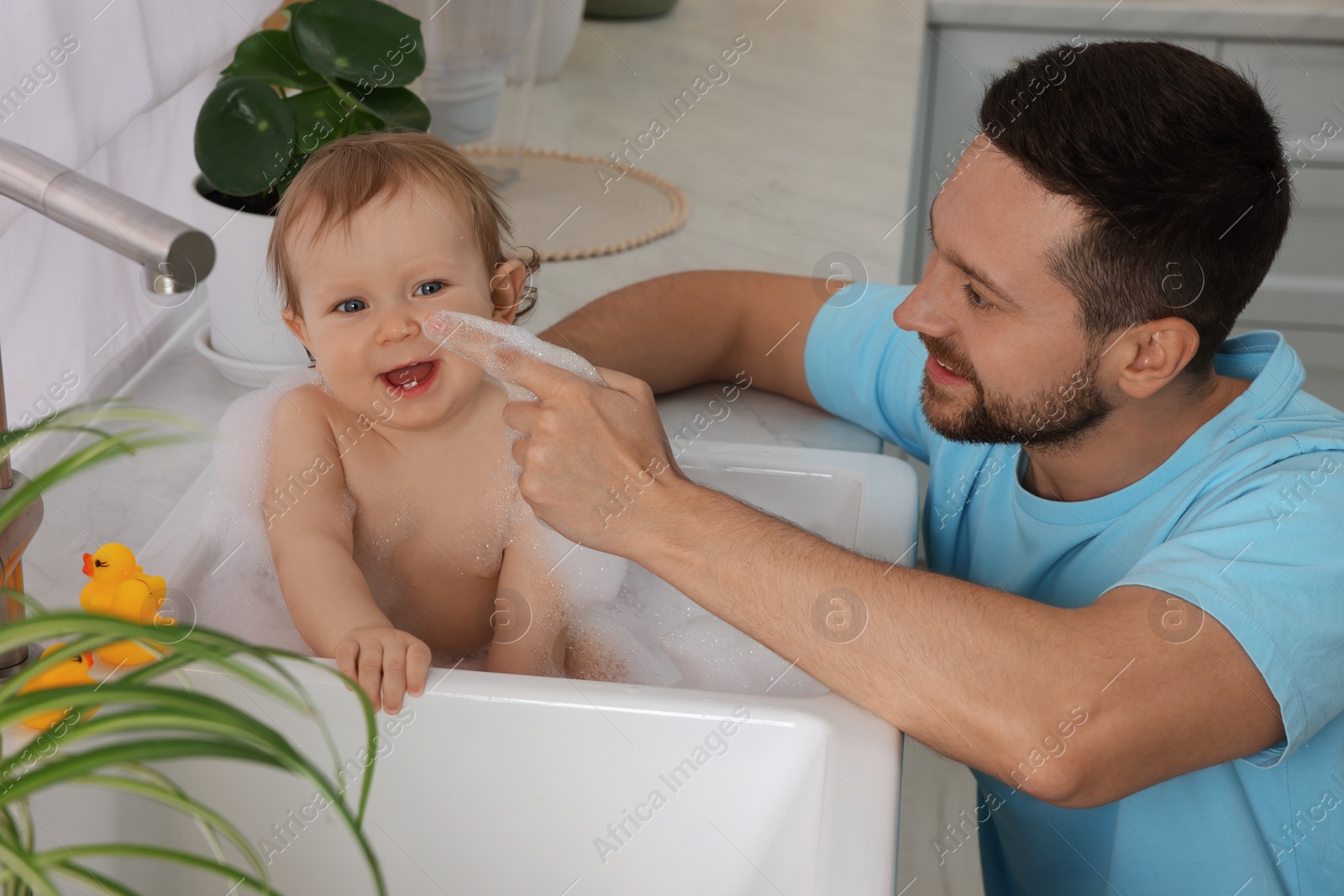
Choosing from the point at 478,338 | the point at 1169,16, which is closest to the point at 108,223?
the point at 478,338

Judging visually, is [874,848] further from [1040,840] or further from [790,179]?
[790,179]

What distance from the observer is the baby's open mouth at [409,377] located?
36.7 inches

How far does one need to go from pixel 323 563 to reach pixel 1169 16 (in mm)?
1949

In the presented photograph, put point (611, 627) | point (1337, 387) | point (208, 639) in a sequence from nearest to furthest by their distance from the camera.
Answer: point (208, 639)
point (611, 627)
point (1337, 387)

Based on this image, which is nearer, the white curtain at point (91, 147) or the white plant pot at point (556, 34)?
the white curtain at point (91, 147)

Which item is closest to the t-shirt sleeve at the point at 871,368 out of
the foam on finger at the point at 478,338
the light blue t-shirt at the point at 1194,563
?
the light blue t-shirt at the point at 1194,563

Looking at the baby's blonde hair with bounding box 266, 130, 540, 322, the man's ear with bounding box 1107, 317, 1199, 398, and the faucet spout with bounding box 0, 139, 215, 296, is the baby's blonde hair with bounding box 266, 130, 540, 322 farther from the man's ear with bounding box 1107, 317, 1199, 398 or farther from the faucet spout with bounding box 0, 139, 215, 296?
the man's ear with bounding box 1107, 317, 1199, 398

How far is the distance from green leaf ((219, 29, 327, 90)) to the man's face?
60 centimetres

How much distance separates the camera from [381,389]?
3.05ft

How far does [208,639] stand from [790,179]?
1346mm

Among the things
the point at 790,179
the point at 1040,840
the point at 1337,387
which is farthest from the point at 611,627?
the point at 1337,387

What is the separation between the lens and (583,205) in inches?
62.5

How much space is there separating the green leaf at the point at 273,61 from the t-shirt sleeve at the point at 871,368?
0.56m

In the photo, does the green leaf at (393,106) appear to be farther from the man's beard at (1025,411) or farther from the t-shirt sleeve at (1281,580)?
the t-shirt sleeve at (1281,580)
